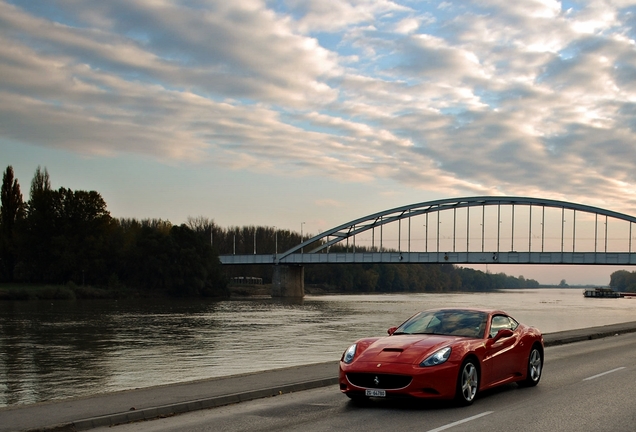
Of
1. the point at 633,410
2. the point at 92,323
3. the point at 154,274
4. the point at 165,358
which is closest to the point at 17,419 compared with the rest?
the point at 633,410

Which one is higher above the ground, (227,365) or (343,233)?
(343,233)

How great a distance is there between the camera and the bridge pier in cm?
12544

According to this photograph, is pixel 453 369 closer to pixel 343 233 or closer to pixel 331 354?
pixel 331 354

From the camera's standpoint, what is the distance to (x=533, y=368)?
13945 millimetres

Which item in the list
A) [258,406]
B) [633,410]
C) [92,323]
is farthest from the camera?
[92,323]

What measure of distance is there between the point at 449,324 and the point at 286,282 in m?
115

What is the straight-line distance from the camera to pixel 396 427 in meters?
9.66

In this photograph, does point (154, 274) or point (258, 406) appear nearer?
point (258, 406)

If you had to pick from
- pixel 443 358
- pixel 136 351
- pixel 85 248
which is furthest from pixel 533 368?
pixel 85 248

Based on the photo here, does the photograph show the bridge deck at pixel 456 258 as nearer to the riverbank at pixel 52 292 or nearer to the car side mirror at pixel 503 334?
the riverbank at pixel 52 292

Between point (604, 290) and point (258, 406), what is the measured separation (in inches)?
6835

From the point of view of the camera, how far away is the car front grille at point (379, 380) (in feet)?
35.6

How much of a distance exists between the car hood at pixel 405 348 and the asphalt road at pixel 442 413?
2.52ft

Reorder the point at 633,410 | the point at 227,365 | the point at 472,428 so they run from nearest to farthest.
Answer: the point at 472,428 < the point at 633,410 < the point at 227,365
